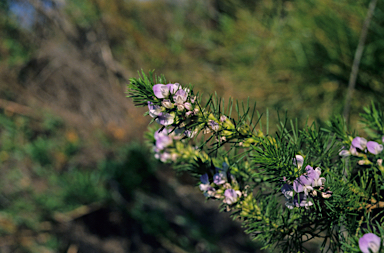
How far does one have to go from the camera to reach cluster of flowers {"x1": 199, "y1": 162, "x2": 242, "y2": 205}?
231 mm

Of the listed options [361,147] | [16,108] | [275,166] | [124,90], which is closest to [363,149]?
[361,147]

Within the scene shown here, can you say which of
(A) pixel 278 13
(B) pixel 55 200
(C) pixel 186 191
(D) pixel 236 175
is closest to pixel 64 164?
(B) pixel 55 200

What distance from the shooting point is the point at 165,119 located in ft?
0.60

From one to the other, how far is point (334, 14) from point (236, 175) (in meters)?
0.92

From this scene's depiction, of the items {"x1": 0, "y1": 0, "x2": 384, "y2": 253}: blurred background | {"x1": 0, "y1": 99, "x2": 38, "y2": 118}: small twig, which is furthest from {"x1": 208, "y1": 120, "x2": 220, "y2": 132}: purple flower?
{"x1": 0, "y1": 99, "x2": 38, "y2": 118}: small twig

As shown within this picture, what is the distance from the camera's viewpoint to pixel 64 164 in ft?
3.46

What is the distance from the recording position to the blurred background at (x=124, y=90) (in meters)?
0.84

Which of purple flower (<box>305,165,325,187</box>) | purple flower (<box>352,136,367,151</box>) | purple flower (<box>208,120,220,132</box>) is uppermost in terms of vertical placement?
purple flower (<box>208,120,220,132</box>)

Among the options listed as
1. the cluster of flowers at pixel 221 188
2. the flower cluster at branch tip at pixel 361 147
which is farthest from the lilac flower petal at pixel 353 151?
the cluster of flowers at pixel 221 188

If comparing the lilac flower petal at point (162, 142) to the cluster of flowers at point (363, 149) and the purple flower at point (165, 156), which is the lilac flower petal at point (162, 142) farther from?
the cluster of flowers at point (363, 149)

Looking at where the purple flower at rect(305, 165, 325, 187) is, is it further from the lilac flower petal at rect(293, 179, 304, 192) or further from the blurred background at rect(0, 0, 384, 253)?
the blurred background at rect(0, 0, 384, 253)

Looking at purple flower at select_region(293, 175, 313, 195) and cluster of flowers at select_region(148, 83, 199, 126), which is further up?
cluster of flowers at select_region(148, 83, 199, 126)

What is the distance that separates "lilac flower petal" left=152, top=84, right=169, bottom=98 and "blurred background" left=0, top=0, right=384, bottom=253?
24.9 inches

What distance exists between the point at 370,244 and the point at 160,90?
0.19 m
